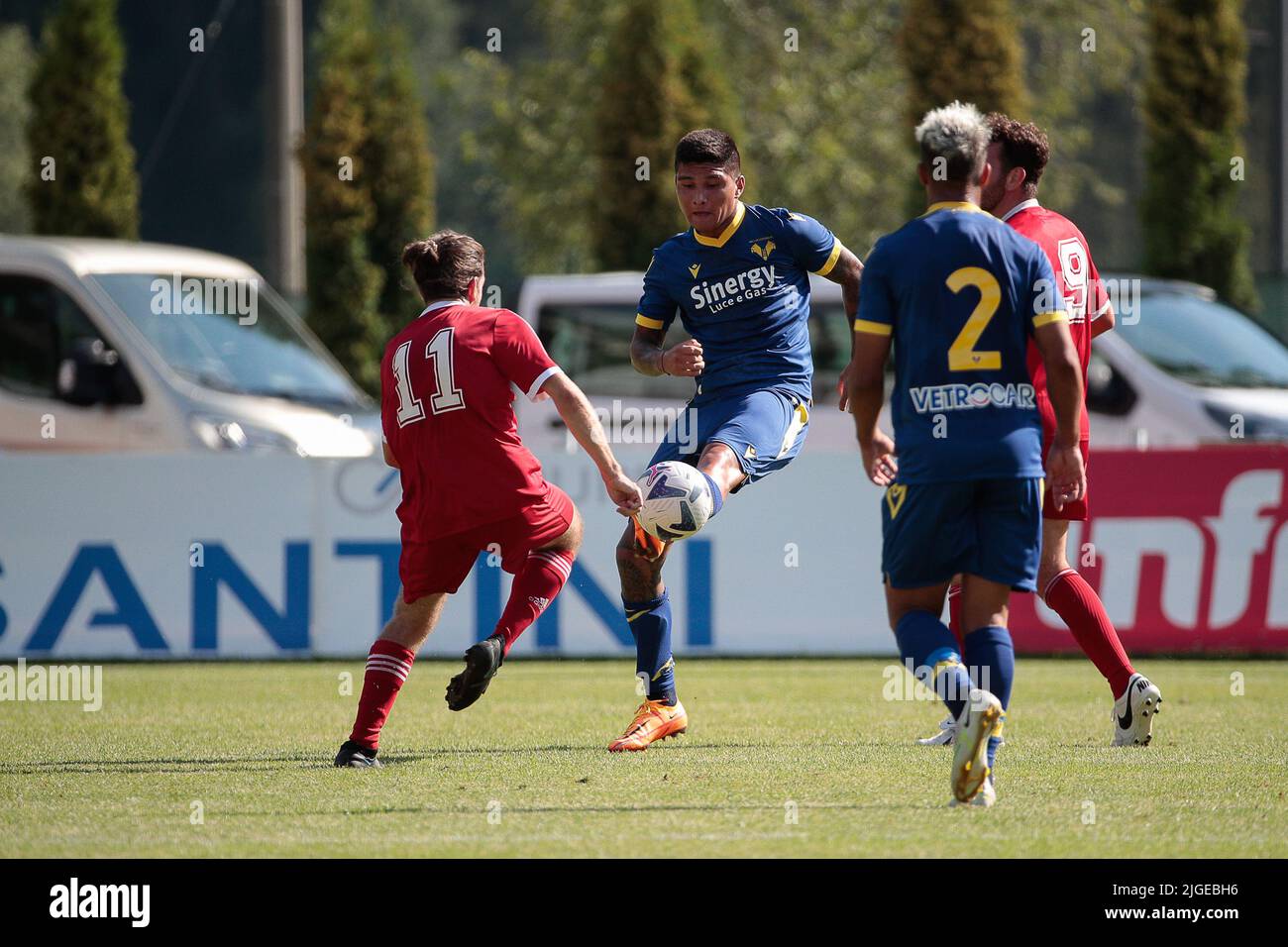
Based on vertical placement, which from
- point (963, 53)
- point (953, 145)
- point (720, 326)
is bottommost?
point (720, 326)

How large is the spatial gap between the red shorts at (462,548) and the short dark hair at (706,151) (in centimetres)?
141

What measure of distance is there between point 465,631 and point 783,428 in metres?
4.83

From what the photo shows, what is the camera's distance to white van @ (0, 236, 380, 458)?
1494cm

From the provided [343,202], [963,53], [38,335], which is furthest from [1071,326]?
[343,202]

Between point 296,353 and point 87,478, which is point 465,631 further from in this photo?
point 296,353

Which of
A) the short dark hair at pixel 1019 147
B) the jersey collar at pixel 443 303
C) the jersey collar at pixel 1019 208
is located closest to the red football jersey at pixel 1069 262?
the jersey collar at pixel 1019 208

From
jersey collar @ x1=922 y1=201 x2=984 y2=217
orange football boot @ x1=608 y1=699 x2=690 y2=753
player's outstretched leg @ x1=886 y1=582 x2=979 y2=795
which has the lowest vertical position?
orange football boot @ x1=608 y1=699 x2=690 y2=753

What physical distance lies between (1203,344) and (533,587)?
998cm

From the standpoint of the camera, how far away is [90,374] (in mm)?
15078

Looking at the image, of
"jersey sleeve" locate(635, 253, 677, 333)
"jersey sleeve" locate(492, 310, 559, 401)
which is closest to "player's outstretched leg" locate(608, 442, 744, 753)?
"jersey sleeve" locate(635, 253, 677, 333)

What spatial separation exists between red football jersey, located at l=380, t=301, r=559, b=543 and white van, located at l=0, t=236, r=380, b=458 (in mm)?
7939

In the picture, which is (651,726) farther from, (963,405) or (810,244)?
(963,405)

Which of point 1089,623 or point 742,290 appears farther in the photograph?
point 742,290

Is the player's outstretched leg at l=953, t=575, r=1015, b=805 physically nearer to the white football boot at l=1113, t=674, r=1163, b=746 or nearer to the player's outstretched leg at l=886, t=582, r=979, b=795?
the player's outstretched leg at l=886, t=582, r=979, b=795
